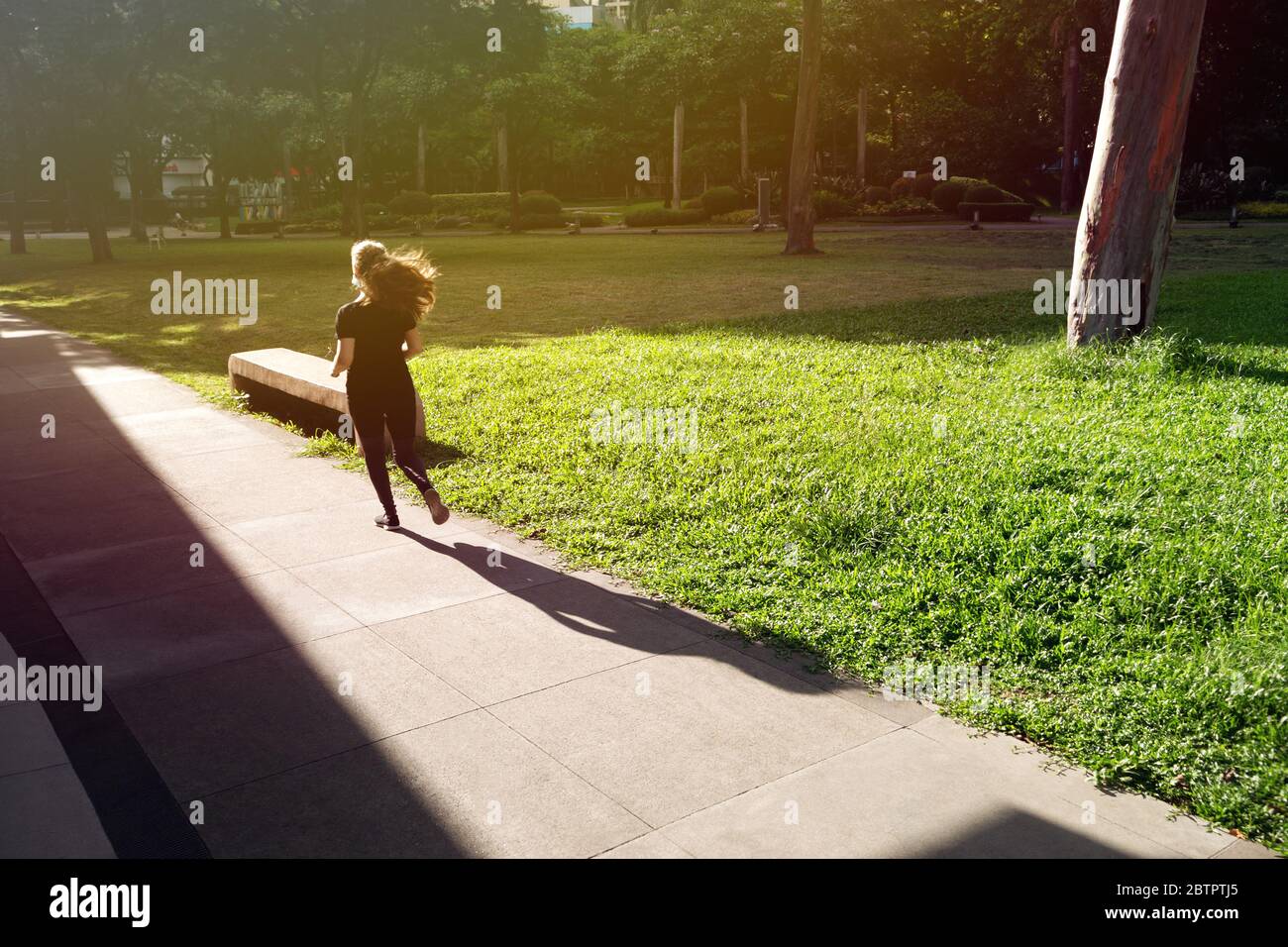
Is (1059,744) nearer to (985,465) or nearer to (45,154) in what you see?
(985,465)

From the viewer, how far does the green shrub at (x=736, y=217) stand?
42.2 metres

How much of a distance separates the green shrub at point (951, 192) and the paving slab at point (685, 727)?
37.7 meters

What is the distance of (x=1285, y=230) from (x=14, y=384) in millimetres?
30127

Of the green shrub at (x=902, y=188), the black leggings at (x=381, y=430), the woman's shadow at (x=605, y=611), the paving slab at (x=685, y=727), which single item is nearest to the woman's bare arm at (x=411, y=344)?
the black leggings at (x=381, y=430)

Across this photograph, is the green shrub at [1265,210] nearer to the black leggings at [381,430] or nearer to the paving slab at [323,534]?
the black leggings at [381,430]

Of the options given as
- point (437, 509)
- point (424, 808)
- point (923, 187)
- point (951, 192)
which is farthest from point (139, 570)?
point (923, 187)

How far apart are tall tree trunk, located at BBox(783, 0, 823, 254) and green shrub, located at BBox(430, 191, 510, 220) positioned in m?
28.3

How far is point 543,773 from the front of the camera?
4113mm

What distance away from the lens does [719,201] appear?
4556 cm

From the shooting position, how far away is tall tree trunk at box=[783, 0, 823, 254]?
961 inches

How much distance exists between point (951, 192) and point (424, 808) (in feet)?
130

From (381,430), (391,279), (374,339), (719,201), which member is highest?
(719,201)

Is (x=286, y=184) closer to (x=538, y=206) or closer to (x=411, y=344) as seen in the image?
(x=538, y=206)

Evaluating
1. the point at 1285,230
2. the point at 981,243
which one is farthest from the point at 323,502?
the point at 1285,230
